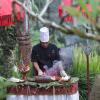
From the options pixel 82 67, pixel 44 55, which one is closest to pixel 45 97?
pixel 44 55

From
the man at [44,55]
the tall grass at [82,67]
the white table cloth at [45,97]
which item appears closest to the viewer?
the white table cloth at [45,97]

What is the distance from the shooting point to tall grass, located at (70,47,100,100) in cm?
795

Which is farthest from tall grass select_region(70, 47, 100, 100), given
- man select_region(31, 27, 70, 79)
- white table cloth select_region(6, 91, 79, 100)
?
white table cloth select_region(6, 91, 79, 100)

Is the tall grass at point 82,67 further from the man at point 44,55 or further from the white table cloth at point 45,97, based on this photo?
the white table cloth at point 45,97

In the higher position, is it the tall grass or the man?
the man

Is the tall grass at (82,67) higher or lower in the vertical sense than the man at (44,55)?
lower

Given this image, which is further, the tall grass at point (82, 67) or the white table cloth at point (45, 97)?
the tall grass at point (82, 67)

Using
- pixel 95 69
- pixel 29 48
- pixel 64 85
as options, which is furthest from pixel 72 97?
pixel 29 48

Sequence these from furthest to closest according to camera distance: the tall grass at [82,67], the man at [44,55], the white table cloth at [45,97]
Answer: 1. the tall grass at [82,67]
2. the man at [44,55]
3. the white table cloth at [45,97]

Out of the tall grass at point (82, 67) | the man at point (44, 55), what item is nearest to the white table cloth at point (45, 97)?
the man at point (44, 55)

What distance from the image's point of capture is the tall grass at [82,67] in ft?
26.1

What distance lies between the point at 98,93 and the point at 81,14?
5.41m

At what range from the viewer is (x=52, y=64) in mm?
6645

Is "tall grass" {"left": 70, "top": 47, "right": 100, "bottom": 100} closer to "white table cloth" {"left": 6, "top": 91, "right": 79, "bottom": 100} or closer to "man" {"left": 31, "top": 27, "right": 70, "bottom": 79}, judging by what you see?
"man" {"left": 31, "top": 27, "right": 70, "bottom": 79}
